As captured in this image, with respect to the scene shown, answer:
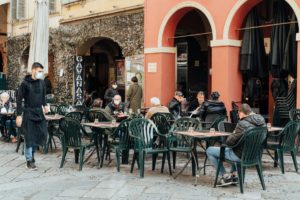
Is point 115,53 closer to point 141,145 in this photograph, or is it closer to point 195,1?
point 195,1

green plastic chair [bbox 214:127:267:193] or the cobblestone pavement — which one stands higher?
green plastic chair [bbox 214:127:267:193]

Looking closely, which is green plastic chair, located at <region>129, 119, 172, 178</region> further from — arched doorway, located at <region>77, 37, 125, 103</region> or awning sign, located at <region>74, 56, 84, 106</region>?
arched doorway, located at <region>77, 37, 125, 103</region>

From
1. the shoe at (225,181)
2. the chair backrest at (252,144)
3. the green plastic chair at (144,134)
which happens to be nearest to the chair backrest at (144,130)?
the green plastic chair at (144,134)

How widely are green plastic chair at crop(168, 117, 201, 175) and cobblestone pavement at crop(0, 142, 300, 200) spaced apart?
1.40 ft

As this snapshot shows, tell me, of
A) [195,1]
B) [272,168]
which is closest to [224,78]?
[195,1]

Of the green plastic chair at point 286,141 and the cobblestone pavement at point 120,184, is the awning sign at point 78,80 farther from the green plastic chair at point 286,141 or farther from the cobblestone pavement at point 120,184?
the green plastic chair at point 286,141

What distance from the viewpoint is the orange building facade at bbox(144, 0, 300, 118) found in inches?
483

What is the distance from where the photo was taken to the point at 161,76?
14.2m

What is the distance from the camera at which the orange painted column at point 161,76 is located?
1423 cm

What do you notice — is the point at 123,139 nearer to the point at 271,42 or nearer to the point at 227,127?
the point at 227,127

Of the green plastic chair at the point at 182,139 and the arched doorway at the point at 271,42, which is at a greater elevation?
the arched doorway at the point at 271,42

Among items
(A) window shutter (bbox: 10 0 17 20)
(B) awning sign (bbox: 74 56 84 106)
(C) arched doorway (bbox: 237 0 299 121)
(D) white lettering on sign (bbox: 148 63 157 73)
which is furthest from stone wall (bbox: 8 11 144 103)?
(C) arched doorway (bbox: 237 0 299 121)

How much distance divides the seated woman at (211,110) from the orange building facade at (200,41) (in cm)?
170

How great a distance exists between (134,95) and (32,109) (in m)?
6.06
